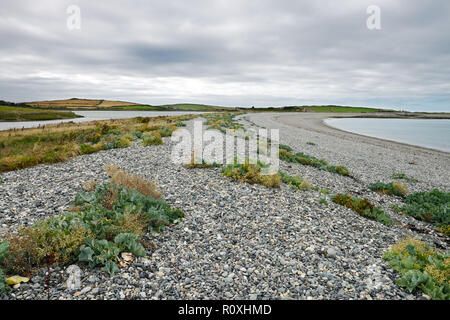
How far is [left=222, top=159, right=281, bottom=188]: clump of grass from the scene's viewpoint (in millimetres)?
A: 12289

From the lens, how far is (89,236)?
19.6 feet

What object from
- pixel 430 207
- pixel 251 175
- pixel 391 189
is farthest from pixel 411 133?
pixel 251 175

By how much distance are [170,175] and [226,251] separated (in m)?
6.99

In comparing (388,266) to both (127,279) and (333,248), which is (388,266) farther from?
(127,279)

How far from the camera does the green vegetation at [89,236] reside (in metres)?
5.40

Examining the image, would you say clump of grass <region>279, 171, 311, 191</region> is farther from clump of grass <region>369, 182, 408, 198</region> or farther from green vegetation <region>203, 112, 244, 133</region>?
green vegetation <region>203, 112, 244, 133</region>

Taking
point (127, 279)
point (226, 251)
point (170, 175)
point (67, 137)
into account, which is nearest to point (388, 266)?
point (226, 251)

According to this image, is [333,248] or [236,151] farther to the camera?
[236,151]

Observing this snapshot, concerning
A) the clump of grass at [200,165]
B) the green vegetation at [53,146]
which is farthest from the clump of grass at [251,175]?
the green vegetation at [53,146]

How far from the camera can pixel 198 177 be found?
42.1ft

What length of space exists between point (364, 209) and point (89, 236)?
10.7 m

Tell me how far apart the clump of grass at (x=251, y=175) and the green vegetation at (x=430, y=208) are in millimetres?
6455

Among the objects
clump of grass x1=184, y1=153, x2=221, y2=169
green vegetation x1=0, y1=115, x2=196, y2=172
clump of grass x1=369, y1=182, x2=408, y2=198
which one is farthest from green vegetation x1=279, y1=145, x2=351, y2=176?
green vegetation x1=0, y1=115, x2=196, y2=172
